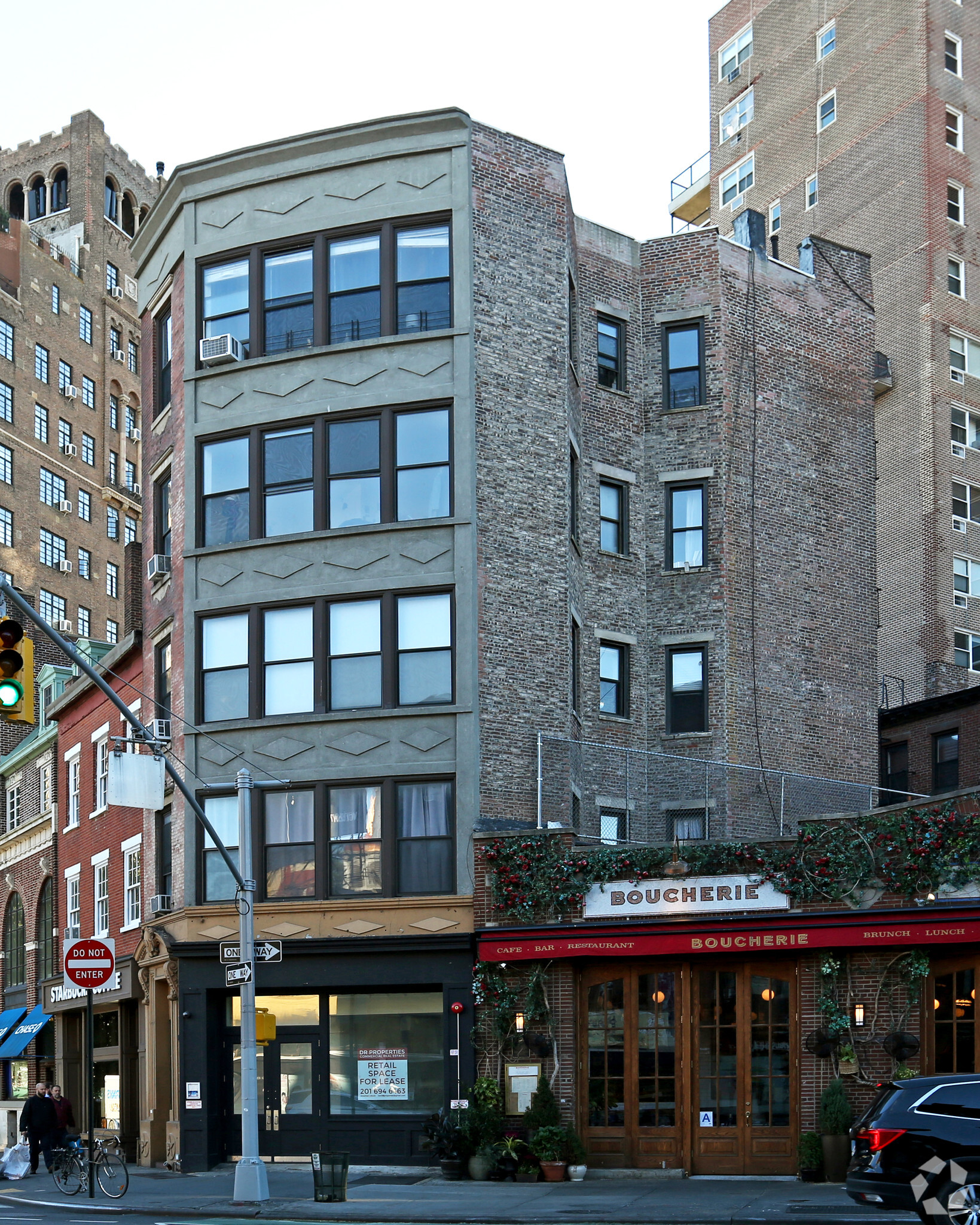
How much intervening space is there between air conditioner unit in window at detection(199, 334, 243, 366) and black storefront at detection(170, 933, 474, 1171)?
11.0m

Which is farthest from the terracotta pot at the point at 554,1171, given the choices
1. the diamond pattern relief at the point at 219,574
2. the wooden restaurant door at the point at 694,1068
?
the diamond pattern relief at the point at 219,574

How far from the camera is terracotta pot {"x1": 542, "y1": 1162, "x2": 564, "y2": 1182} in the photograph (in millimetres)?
25688

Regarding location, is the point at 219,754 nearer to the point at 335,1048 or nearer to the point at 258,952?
Answer: the point at 335,1048

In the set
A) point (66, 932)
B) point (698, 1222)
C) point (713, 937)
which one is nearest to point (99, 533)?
point (66, 932)

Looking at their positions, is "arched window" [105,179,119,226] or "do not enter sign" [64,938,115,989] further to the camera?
"arched window" [105,179,119,226]

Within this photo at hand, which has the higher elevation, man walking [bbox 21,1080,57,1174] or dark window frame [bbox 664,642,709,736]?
dark window frame [bbox 664,642,709,736]

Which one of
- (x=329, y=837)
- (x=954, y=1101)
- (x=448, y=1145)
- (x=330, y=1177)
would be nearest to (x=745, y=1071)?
(x=448, y=1145)

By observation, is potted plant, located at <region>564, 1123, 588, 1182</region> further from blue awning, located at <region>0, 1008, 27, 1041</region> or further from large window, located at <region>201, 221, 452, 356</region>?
blue awning, located at <region>0, 1008, 27, 1041</region>

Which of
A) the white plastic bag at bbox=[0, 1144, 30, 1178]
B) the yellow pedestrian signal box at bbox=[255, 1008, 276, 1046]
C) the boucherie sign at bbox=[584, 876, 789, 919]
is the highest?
the boucherie sign at bbox=[584, 876, 789, 919]

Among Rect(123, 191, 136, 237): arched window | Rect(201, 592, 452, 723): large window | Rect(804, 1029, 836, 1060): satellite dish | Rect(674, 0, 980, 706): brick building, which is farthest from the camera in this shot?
Rect(123, 191, 136, 237): arched window

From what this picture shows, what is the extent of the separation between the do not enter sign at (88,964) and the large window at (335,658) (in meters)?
5.98

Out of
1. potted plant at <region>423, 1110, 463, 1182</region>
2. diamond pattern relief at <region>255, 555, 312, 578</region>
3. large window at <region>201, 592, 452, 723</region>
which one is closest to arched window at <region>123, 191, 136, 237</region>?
diamond pattern relief at <region>255, 555, 312, 578</region>

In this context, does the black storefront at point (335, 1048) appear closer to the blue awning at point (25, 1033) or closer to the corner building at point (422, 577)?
the corner building at point (422, 577)

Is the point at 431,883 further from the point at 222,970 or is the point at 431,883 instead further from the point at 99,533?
the point at 99,533
